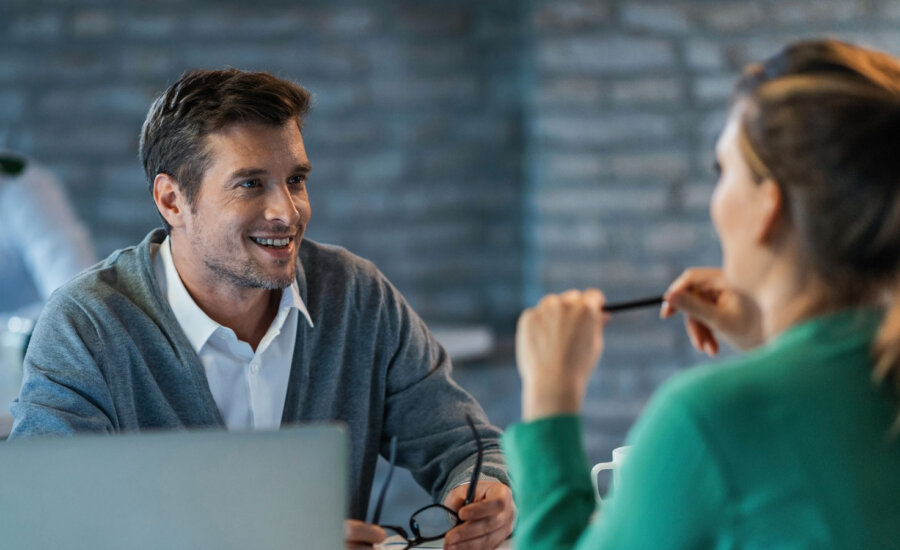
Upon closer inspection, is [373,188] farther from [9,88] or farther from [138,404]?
[138,404]

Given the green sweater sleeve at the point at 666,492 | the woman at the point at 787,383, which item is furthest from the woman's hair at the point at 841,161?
the green sweater sleeve at the point at 666,492

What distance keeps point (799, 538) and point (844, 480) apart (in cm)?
5

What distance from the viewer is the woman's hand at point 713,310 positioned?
3.55 ft

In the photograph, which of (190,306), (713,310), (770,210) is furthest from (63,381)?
(770,210)

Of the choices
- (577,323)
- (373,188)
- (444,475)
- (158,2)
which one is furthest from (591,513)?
(158,2)

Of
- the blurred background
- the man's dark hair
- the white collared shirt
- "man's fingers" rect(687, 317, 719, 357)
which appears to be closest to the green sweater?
"man's fingers" rect(687, 317, 719, 357)

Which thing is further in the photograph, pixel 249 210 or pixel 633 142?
pixel 633 142

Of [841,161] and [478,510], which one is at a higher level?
[841,161]

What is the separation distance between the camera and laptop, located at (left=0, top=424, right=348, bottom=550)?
0.84 m

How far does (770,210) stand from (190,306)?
0.90 m

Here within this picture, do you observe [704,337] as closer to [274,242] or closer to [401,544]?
[401,544]

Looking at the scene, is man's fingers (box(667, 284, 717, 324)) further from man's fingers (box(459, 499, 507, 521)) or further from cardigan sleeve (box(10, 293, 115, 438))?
cardigan sleeve (box(10, 293, 115, 438))

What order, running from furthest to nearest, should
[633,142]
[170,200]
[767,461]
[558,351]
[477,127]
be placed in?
[477,127] < [633,142] < [170,200] < [558,351] < [767,461]

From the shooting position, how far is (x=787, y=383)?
75cm
